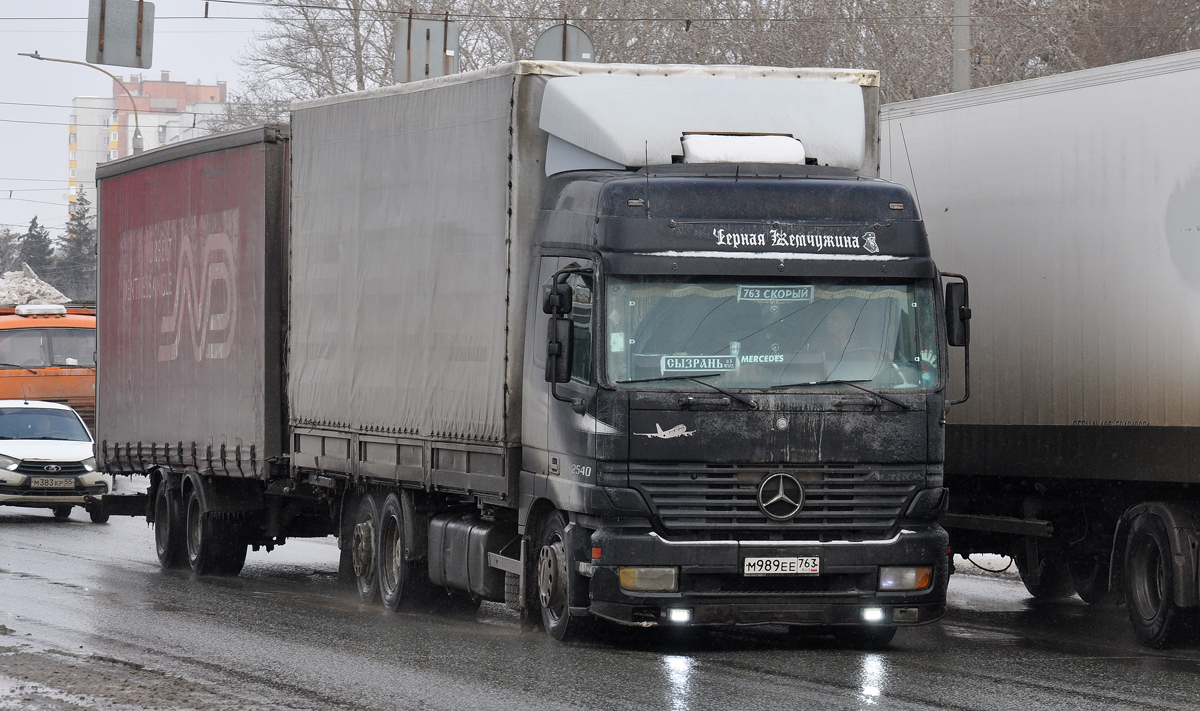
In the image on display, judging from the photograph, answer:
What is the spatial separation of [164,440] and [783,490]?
29.2ft

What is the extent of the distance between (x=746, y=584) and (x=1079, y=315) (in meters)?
3.27

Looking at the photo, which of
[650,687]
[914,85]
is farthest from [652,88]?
[914,85]

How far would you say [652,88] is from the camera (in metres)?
11.8

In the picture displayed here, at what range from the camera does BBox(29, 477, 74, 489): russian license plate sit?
24312mm

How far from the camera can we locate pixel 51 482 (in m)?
24.4

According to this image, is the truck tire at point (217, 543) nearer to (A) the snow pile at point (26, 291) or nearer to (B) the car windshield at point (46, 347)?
(B) the car windshield at point (46, 347)

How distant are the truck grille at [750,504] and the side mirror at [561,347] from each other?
77 centimetres

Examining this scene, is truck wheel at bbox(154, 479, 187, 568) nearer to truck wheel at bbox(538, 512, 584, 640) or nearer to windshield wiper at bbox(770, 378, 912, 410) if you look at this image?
truck wheel at bbox(538, 512, 584, 640)

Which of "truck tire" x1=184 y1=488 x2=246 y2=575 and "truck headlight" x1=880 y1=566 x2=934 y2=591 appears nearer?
"truck headlight" x1=880 y1=566 x2=934 y2=591

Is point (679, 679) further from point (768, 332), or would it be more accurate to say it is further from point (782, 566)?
point (768, 332)

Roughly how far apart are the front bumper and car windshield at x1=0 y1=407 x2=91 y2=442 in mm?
16433

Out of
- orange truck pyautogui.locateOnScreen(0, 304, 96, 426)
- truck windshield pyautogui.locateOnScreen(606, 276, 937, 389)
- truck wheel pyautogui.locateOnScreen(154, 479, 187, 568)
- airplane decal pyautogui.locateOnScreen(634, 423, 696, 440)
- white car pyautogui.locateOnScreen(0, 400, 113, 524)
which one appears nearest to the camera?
airplane decal pyautogui.locateOnScreen(634, 423, 696, 440)

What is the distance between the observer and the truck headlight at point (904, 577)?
10961mm

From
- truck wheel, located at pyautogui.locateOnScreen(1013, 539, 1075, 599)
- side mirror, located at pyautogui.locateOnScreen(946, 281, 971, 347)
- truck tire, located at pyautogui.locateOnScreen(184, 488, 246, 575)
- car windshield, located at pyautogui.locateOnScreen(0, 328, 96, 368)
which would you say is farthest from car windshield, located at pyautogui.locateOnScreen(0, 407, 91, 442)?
side mirror, located at pyautogui.locateOnScreen(946, 281, 971, 347)
